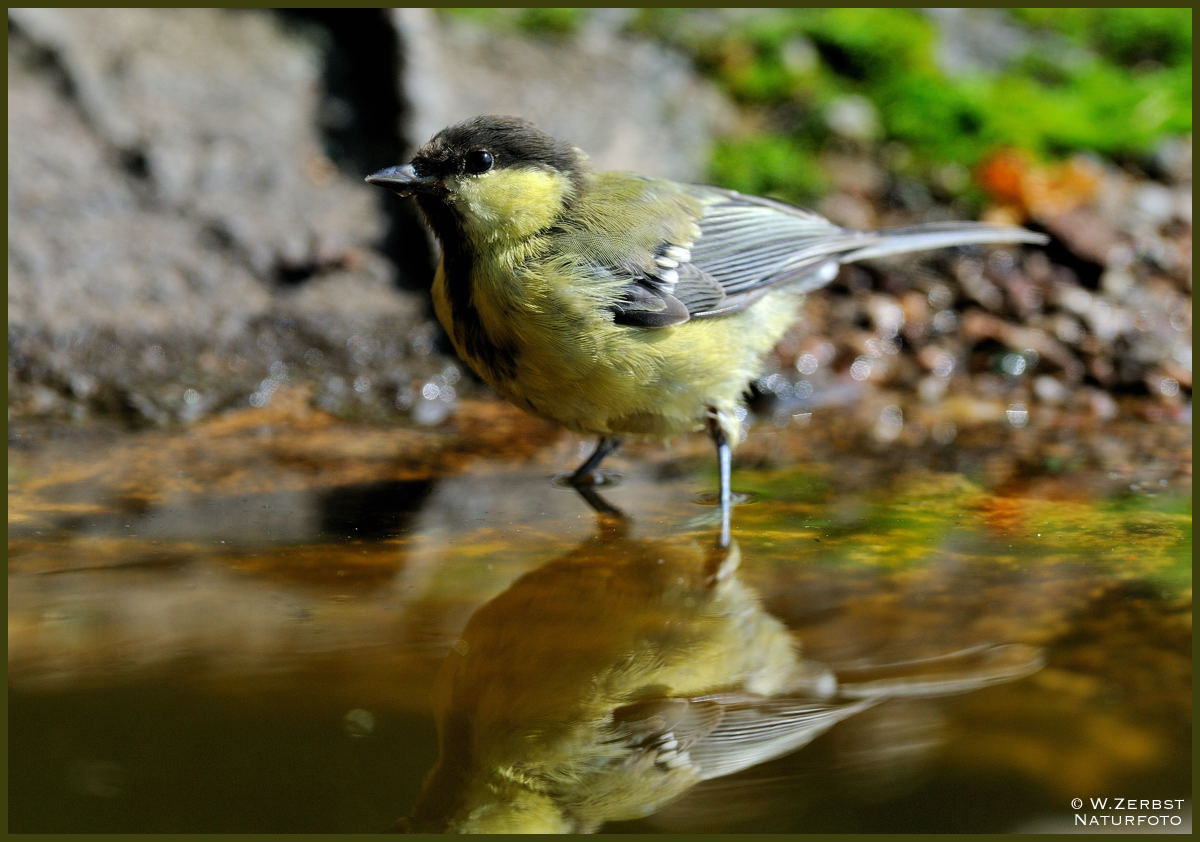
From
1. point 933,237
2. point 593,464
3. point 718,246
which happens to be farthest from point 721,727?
point 933,237

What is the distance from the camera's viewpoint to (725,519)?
401cm

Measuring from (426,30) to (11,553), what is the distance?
177 inches

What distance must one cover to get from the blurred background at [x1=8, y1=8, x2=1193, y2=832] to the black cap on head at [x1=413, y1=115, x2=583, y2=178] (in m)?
1.17

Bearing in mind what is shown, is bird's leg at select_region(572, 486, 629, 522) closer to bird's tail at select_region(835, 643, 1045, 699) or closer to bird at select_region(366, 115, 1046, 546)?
bird at select_region(366, 115, 1046, 546)

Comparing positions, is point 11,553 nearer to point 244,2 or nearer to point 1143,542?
point 1143,542

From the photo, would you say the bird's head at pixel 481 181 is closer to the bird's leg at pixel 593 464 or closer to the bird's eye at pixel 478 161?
the bird's eye at pixel 478 161

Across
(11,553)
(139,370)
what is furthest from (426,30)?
(11,553)

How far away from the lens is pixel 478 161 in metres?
4.16

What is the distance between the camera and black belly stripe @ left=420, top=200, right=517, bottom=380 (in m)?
4.09

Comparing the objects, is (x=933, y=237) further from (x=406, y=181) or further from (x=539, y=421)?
(x=406, y=181)

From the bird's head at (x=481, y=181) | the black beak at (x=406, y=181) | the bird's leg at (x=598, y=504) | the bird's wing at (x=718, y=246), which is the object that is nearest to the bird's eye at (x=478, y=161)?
the bird's head at (x=481, y=181)

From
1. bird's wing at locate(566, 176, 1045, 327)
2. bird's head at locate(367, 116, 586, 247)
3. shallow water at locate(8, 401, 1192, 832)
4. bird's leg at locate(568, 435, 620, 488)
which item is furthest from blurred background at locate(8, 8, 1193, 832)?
bird's head at locate(367, 116, 586, 247)

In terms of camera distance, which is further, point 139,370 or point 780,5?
point 780,5

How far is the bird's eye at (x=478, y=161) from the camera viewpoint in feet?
13.6
